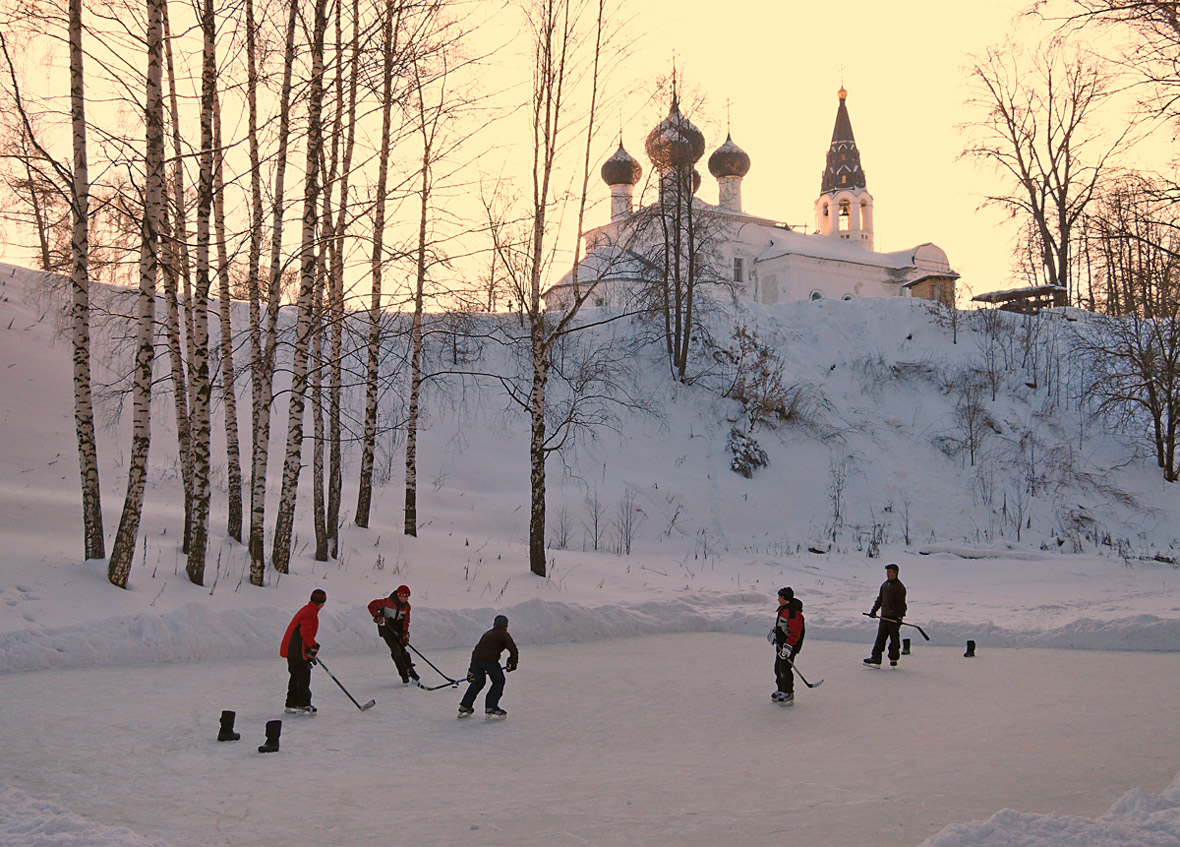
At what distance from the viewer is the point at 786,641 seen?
9742mm

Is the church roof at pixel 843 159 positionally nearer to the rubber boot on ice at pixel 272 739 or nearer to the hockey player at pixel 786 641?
the hockey player at pixel 786 641

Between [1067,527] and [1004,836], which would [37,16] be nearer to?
[1004,836]

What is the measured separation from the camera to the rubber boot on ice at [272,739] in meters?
7.07

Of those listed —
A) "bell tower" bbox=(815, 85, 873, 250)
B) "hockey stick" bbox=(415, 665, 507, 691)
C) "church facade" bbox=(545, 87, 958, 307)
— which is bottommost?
"hockey stick" bbox=(415, 665, 507, 691)

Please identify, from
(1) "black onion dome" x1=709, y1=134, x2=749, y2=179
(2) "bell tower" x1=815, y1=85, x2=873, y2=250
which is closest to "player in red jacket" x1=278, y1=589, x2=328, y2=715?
(1) "black onion dome" x1=709, y1=134, x2=749, y2=179

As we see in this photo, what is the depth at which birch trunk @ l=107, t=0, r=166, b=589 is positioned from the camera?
1102cm

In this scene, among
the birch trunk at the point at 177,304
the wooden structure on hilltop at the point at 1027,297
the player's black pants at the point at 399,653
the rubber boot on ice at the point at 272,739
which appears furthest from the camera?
the wooden structure on hilltop at the point at 1027,297

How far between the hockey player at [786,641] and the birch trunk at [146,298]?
7988 mm

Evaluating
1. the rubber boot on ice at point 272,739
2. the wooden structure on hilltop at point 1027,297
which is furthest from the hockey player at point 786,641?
the wooden structure on hilltop at point 1027,297

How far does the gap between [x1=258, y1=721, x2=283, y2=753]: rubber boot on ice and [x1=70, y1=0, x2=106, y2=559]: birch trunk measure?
617 centimetres

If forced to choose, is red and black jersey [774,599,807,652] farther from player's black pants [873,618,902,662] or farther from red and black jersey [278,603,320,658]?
red and black jersey [278,603,320,658]

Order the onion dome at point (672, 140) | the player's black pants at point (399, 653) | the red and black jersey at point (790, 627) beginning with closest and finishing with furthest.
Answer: the red and black jersey at point (790, 627) < the player's black pants at point (399, 653) < the onion dome at point (672, 140)

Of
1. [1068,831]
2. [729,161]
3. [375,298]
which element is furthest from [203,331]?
[729,161]

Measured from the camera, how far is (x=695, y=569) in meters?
19.6
